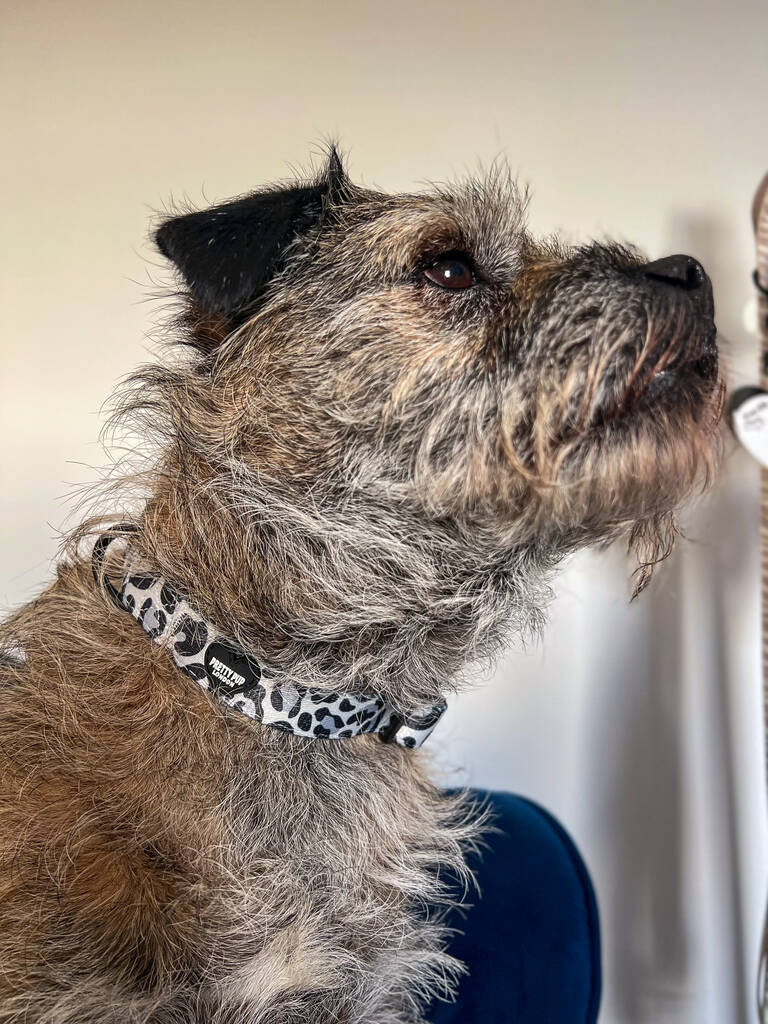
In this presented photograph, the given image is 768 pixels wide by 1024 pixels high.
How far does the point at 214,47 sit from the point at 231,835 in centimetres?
168

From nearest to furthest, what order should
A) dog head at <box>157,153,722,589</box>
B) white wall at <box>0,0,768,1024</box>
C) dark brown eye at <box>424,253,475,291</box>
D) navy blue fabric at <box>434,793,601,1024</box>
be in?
1. dog head at <box>157,153,722,589</box>
2. dark brown eye at <box>424,253,475,291</box>
3. navy blue fabric at <box>434,793,601,1024</box>
4. white wall at <box>0,0,768,1024</box>

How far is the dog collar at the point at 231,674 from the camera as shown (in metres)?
0.82

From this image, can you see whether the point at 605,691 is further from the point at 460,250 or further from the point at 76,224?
the point at 76,224

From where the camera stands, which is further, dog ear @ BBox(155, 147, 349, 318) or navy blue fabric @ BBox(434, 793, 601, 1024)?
navy blue fabric @ BBox(434, 793, 601, 1024)

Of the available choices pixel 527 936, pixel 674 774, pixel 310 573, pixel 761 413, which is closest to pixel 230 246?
pixel 310 573

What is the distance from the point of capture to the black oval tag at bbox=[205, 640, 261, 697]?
32.2 inches

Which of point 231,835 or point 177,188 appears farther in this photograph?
point 177,188

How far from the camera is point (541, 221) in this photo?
71.1 inches

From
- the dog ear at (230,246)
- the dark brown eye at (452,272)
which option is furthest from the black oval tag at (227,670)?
the dark brown eye at (452,272)

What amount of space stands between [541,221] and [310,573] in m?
1.33

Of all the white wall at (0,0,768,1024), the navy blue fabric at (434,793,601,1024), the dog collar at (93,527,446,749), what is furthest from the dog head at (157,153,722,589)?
the white wall at (0,0,768,1024)

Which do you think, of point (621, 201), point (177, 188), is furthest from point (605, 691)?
point (177, 188)

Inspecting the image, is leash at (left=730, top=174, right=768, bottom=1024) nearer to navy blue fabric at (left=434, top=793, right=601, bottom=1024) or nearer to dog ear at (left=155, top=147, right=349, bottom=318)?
navy blue fabric at (left=434, top=793, right=601, bottom=1024)

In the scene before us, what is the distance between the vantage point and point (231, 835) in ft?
2.62
